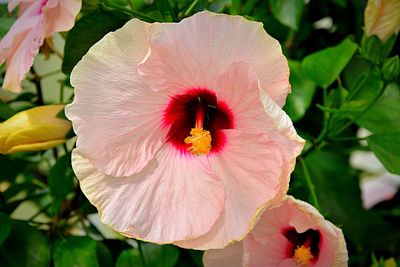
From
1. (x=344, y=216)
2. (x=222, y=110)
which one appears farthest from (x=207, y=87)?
(x=344, y=216)

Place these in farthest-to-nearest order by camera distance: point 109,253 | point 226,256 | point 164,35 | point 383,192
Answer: point 383,192 < point 109,253 < point 226,256 < point 164,35

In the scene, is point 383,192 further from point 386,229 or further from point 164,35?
point 164,35

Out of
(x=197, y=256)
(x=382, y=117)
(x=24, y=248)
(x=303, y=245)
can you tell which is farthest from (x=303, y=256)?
(x=24, y=248)

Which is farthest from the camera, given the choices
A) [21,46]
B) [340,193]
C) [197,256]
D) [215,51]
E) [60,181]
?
[340,193]

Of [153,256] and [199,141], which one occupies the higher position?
[199,141]

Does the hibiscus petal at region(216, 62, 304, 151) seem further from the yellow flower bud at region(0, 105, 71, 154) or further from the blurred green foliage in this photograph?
the yellow flower bud at region(0, 105, 71, 154)

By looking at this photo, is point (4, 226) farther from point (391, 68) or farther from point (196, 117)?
point (391, 68)

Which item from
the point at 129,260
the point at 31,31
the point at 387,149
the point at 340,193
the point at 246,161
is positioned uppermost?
the point at 31,31

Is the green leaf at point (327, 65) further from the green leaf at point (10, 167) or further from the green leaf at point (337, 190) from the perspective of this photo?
the green leaf at point (10, 167)
